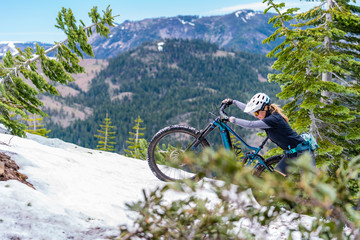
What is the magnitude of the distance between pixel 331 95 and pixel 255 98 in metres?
9.70

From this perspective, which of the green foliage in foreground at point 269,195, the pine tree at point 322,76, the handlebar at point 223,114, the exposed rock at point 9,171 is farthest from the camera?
the pine tree at point 322,76

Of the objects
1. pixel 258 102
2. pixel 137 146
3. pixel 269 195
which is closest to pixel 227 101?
pixel 258 102

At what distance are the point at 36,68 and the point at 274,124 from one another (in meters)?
12.5

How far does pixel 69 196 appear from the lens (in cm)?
597

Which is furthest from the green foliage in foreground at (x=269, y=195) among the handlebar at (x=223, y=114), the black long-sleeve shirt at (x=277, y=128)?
the handlebar at (x=223, y=114)

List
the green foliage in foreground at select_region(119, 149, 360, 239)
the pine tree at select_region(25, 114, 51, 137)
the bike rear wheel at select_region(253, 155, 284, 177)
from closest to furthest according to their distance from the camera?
the green foliage in foreground at select_region(119, 149, 360, 239) → the bike rear wheel at select_region(253, 155, 284, 177) → the pine tree at select_region(25, 114, 51, 137)

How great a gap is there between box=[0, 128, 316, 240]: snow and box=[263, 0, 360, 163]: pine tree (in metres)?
7.00

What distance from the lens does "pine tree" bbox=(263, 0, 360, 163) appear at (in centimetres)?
1082

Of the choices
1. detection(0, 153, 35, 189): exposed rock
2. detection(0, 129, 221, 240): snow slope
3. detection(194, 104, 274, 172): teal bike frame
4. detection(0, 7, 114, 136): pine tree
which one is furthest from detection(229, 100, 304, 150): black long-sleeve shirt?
detection(0, 7, 114, 136): pine tree

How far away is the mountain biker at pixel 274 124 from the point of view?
18.7 ft

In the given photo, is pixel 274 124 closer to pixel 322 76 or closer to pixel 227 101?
pixel 227 101

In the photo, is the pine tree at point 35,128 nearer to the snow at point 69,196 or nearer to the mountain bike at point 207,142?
the snow at point 69,196

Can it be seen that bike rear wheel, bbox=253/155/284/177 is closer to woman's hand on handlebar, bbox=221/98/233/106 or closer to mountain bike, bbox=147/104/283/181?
mountain bike, bbox=147/104/283/181

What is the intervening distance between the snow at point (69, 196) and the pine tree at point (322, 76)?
6997mm
